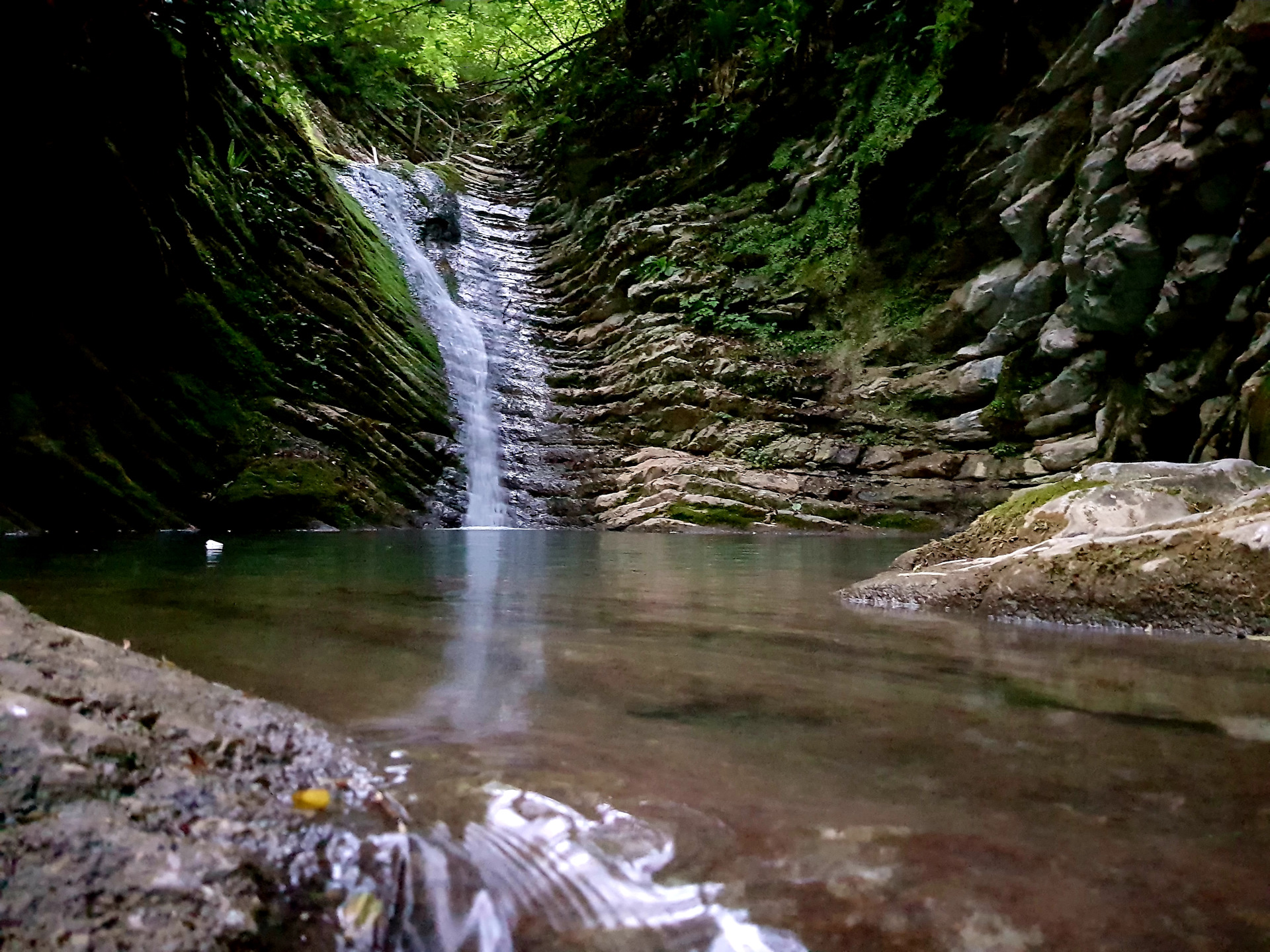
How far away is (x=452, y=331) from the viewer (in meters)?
13.2

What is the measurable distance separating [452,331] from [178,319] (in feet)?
18.4

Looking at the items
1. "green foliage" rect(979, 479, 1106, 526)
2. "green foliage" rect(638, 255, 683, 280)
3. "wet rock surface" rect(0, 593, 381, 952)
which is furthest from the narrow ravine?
"wet rock surface" rect(0, 593, 381, 952)

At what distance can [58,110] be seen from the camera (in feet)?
20.2

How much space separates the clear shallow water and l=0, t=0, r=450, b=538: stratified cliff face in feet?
14.6

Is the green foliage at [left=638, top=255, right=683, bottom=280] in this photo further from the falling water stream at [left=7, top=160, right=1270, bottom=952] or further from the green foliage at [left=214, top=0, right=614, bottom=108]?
the falling water stream at [left=7, top=160, right=1270, bottom=952]

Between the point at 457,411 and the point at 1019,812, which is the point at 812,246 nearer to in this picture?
the point at 457,411

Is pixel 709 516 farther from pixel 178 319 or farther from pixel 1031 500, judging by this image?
pixel 178 319

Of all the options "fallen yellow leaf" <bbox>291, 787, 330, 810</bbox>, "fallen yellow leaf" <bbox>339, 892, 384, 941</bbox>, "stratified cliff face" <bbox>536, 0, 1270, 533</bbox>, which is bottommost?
"fallen yellow leaf" <bbox>339, 892, 384, 941</bbox>

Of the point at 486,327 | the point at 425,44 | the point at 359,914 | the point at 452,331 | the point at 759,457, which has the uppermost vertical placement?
the point at 425,44

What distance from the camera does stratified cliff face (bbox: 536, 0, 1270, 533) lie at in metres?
6.38

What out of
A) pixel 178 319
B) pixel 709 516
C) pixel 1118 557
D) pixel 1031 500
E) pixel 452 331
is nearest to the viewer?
pixel 1118 557

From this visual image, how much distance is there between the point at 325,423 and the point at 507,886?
8.72 m

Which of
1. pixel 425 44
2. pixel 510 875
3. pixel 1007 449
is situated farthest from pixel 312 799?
pixel 425 44

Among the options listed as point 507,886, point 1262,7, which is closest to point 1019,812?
point 507,886
